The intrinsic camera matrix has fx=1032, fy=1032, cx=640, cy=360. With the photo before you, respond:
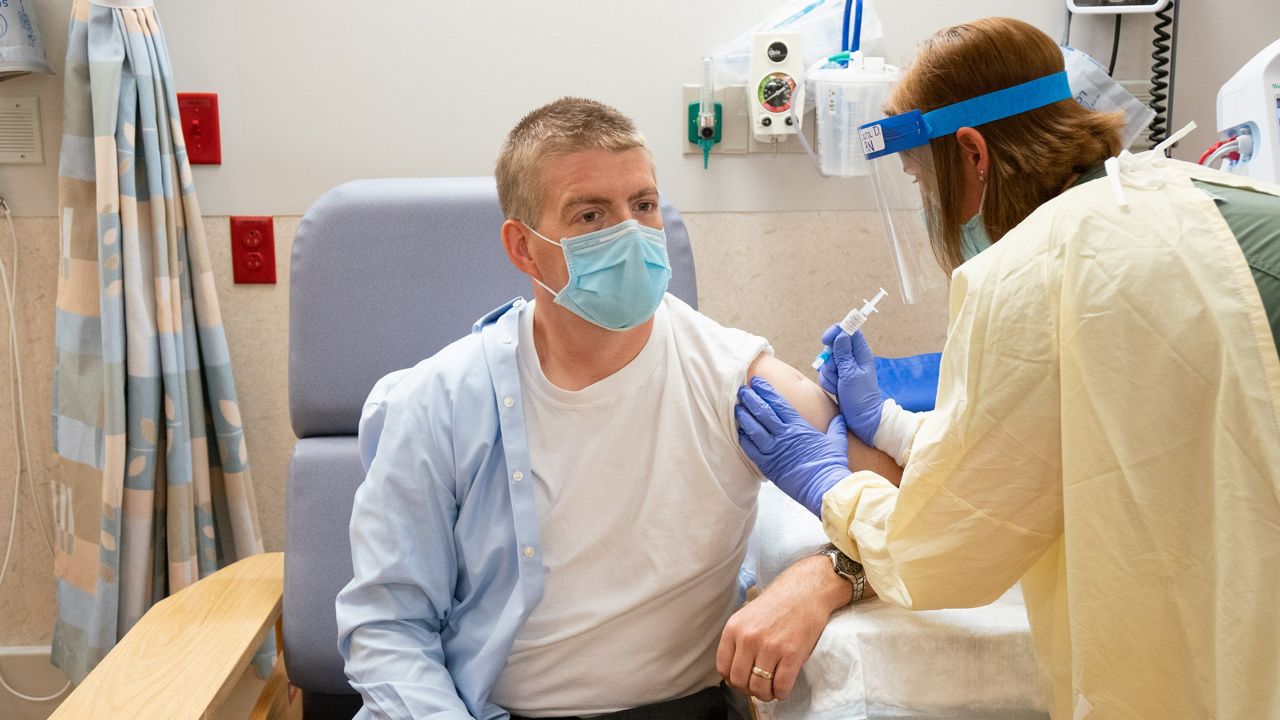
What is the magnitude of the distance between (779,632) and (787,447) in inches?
10.9

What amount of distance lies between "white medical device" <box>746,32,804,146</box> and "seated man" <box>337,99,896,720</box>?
0.86m

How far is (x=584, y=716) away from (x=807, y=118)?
1.53 m

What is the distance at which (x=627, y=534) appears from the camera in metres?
1.57

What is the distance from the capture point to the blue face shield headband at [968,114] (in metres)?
1.29

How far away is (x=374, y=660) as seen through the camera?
1472mm

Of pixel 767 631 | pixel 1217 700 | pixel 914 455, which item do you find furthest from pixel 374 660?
pixel 1217 700

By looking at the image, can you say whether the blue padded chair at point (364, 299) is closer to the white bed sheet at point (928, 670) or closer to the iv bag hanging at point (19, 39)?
the white bed sheet at point (928, 670)

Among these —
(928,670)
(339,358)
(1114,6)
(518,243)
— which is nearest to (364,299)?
(339,358)

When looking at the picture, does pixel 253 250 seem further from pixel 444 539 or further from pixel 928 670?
pixel 928 670

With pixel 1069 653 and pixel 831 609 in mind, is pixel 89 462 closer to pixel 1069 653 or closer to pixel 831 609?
pixel 831 609

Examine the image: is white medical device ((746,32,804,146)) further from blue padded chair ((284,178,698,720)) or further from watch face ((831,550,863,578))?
watch face ((831,550,863,578))

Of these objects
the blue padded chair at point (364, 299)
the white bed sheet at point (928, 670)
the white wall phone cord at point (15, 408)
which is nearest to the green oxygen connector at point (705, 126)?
the blue padded chair at point (364, 299)

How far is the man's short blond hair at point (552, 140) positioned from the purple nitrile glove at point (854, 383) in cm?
46

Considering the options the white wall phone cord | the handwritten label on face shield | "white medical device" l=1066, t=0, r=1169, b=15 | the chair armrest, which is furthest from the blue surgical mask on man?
the white wall phone cord
